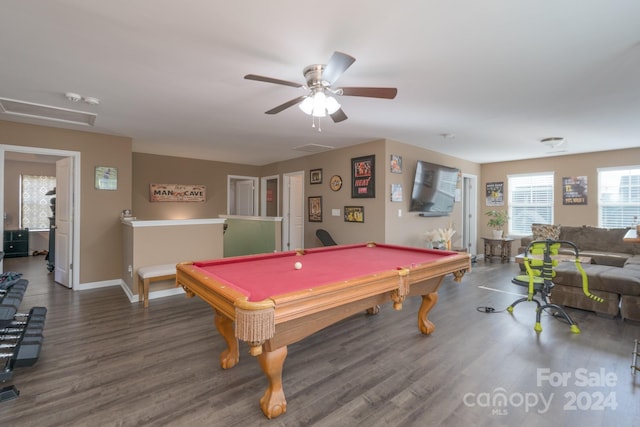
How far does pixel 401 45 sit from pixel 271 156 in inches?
185

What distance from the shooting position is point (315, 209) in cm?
595

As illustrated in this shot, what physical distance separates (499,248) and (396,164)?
4011 millimetres

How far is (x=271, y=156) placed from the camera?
21.1ft

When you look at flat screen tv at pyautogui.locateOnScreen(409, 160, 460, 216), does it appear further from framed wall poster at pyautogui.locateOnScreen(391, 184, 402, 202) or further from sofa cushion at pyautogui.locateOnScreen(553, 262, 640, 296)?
sofa cushion at pyautogui.locateOnScreen(553, 262, 640, 296)

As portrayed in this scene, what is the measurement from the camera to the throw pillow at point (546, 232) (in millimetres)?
5609

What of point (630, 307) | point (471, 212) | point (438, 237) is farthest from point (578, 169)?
point (630, 307)

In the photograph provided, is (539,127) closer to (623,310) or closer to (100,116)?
(623,310)

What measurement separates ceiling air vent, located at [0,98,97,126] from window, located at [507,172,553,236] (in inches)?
316

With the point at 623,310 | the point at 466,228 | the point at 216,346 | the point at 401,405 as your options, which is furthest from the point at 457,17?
the point at 466,228

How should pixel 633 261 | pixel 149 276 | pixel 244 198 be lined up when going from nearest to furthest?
pixel 149 276 < pixel 633 261 < pixel 244 198

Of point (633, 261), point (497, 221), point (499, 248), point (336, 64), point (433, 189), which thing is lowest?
point (499, 248)

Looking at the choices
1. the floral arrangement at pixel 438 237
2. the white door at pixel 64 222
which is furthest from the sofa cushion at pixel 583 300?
the white door at pixel 64 222

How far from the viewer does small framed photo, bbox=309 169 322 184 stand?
587 cm

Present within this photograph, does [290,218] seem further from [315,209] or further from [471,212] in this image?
[471,212]
